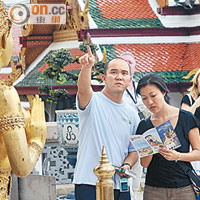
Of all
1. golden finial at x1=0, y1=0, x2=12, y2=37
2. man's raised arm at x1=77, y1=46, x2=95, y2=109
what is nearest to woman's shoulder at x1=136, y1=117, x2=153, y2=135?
man's raised arm at x1=77, y1=46, x2=95, y2=109

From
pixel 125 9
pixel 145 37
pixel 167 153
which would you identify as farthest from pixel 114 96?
pixel 125 9

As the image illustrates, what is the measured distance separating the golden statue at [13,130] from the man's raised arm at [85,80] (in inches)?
14.8

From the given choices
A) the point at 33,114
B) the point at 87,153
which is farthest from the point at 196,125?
the point at 33,114

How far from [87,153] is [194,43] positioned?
23.3 ft

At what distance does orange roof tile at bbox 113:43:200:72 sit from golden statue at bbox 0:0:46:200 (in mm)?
6696

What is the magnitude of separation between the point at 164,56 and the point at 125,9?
1.19 metres

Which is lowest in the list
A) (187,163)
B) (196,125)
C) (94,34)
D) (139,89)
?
(187,163)

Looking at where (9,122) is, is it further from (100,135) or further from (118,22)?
(118,22)

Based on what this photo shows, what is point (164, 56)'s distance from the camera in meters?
10.6

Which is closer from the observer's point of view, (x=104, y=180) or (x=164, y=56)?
(x=104, y=180)

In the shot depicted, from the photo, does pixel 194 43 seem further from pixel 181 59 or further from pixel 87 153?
pixel 87 153

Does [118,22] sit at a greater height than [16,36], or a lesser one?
lesser

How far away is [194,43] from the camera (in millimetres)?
10547

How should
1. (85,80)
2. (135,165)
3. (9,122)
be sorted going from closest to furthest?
1. (9,122)
2. (85,80)
3. (135,165)
